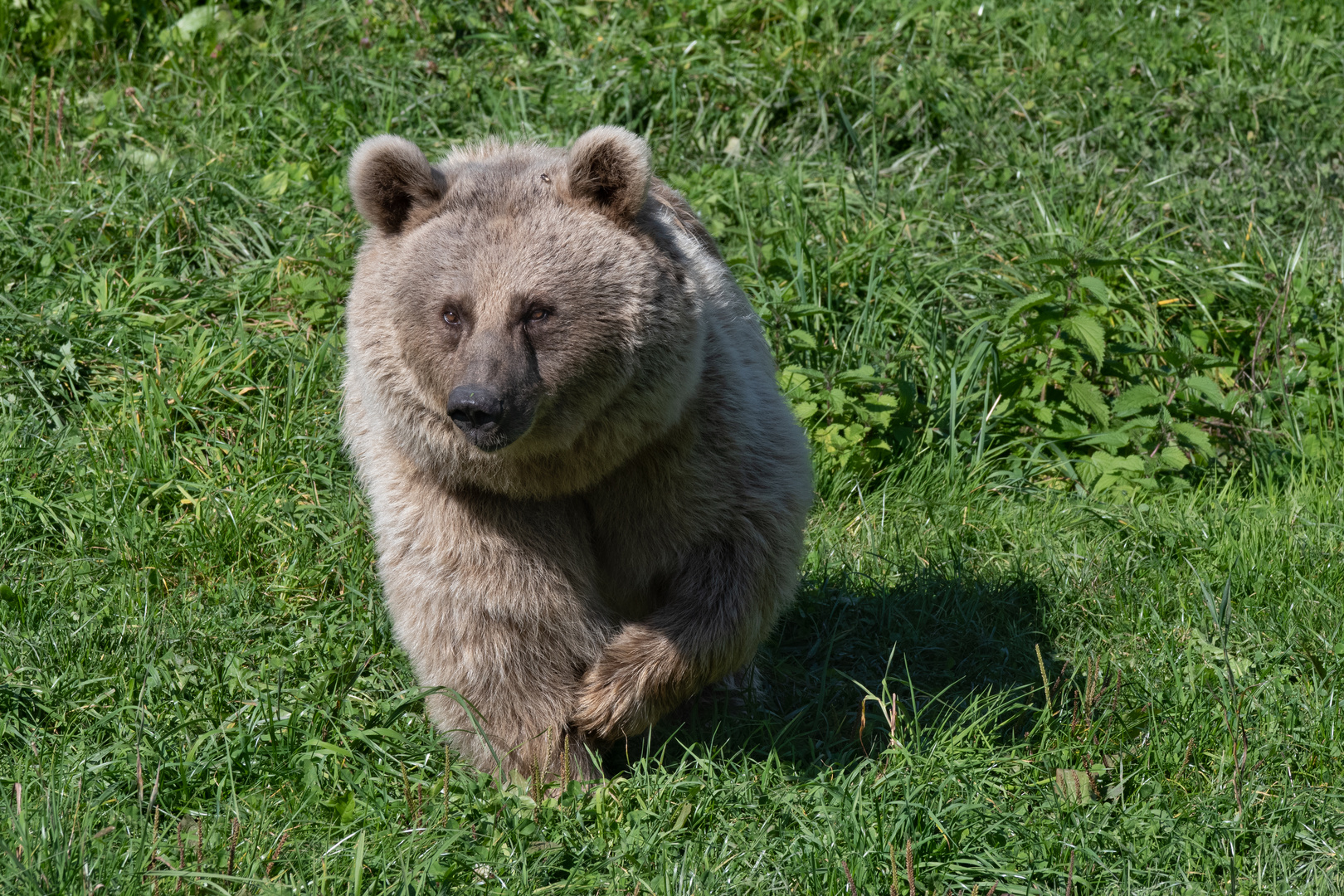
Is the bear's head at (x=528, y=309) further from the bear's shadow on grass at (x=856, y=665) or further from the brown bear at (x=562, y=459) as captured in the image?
the bear's shadow on grass at (x=856, y=665)

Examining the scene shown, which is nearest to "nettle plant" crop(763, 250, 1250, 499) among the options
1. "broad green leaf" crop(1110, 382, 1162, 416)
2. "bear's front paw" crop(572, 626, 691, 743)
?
"broad green leaf" crop(1110, 382, 1162, 416)

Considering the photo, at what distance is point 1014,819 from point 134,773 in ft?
8.39

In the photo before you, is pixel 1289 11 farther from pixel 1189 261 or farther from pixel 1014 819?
pixel 1014 819

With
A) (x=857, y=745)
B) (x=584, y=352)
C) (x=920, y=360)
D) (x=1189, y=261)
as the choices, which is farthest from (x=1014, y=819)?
(x=1189, y=261)

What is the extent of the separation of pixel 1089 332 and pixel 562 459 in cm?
309

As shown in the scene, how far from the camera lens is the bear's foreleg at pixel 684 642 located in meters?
3.88

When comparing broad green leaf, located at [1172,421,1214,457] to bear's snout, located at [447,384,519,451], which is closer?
bear's snout, located at [447,384,519,451]

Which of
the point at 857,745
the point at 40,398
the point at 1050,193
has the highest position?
the point at 1050,193

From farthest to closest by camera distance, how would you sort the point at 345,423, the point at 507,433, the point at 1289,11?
the point at 1289,11 < the point at 345,423 < the point at 507,433

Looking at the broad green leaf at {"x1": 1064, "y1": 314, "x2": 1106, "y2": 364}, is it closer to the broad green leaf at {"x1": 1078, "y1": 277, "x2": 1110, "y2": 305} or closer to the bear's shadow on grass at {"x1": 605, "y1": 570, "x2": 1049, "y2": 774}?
the broad green leaf at {"x1": 1078, "y1": 277, "x2": 1110, "y2": 305}

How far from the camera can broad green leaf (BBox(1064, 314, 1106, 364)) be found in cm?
572

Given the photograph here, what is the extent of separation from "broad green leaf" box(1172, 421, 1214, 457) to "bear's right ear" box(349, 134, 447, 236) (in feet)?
11.8

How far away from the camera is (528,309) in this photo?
11.6ft

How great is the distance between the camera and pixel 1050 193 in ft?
22.1
